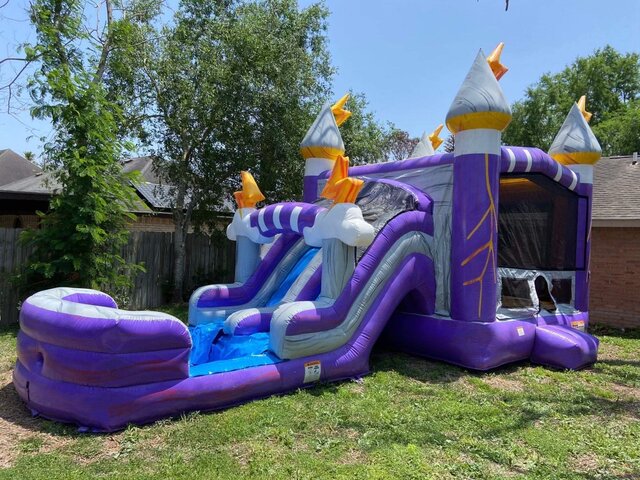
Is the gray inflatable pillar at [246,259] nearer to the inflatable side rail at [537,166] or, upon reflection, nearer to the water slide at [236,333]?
the water slide at [236,333]

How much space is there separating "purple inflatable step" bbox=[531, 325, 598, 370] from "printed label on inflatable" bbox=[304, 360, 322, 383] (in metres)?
2.95


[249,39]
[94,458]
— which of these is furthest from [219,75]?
[94,458]

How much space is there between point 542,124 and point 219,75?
19.2 m

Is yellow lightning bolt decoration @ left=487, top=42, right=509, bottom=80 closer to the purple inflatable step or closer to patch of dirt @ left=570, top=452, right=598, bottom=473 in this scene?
the purple inflatable step

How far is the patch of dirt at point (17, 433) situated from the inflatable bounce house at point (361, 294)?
147mm

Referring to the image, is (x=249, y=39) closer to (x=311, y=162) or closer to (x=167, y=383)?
(x=311, y=162)

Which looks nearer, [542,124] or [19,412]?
[19,412]

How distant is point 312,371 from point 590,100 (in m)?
28.2

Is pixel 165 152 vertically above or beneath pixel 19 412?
above

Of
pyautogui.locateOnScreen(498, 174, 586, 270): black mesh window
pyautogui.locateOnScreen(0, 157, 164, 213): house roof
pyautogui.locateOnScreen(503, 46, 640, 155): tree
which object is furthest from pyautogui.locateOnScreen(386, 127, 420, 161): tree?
pyautogui.locateOnScreen(498, 174, 586, 270): black mesh window

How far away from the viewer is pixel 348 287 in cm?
530

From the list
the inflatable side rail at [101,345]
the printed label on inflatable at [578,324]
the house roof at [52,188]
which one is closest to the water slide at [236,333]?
the inflatable side rail at [101,345]

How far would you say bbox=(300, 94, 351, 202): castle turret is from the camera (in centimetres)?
810

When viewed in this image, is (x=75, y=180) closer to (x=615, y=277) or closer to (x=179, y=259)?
(x=179, y=259)
